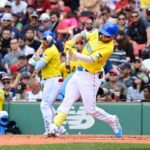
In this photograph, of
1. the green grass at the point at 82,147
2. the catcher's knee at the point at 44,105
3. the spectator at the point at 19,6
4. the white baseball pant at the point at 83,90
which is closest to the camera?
the green grass at the point at 82,147

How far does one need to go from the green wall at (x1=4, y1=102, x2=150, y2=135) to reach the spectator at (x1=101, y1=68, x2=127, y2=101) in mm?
541

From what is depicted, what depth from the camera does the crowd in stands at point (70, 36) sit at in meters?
16.1

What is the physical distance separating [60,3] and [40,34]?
1453 mm

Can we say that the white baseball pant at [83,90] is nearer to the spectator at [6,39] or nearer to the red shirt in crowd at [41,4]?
the spectator at [6,39]

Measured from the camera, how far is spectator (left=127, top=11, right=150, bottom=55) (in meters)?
18.0

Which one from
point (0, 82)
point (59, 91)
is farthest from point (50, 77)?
point (0, 82)

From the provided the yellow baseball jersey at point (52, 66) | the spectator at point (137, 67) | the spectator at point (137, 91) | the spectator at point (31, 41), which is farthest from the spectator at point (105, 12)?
the yellow baseball jersey at point (52, 66)

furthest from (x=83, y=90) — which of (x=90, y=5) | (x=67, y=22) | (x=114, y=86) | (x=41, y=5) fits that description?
(x=41, y=5)

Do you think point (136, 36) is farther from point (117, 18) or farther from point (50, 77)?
point (50, 77)

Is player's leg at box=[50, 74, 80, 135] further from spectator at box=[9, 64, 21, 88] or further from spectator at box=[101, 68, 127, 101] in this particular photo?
spectator at box=[9, 64, 21, 88]

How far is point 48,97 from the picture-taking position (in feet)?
48.6

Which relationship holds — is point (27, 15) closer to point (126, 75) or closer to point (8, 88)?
point (8, 88)

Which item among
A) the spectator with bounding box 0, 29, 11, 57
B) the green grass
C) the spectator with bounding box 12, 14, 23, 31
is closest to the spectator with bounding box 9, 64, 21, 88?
the spectator with bounding box 0, 29, 11, 57

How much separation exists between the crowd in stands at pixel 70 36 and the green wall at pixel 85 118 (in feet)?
1.01
